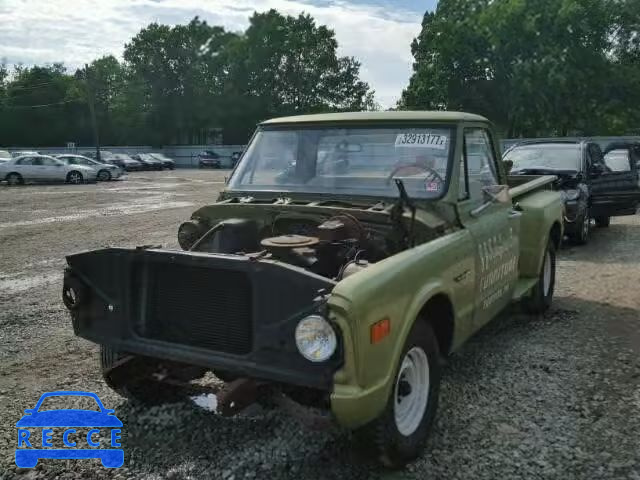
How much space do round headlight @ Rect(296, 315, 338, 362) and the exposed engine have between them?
1.59 ft

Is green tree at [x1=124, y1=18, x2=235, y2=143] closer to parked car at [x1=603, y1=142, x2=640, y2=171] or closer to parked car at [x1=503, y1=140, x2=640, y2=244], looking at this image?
parked car at [x1=603, y1=142, x2=640, y2=171]

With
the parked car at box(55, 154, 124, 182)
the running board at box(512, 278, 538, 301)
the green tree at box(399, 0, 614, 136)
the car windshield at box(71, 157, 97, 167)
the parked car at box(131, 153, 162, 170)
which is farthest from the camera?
the parked car at box(131, 153, 162, 170)

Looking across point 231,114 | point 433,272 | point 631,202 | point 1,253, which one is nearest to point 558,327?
point 433,272

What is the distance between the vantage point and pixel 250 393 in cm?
320

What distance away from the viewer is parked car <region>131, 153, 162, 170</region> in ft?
145

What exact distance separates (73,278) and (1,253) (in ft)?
25.5

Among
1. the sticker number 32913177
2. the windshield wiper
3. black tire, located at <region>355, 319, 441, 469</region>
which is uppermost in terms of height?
the sticker number 32913177

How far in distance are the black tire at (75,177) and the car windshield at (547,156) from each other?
73.8ft

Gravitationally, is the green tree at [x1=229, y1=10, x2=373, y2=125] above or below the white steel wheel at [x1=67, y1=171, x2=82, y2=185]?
above

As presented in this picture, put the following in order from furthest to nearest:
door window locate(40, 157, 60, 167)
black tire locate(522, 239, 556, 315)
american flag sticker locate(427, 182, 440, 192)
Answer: door window locate(40, 157, 60, 167) < black tire locate(522, 239, 556, 315) < american flag sticker locate(427, 182, 440, 192)

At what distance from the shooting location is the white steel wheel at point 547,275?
6.20 m

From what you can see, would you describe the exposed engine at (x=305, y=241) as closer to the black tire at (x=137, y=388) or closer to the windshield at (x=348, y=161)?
the windshield at (x=348, y=161)

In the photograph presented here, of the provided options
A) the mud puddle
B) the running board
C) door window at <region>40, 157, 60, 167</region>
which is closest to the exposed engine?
the running board

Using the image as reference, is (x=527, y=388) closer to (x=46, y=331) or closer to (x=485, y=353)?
(x=485, y=353)
